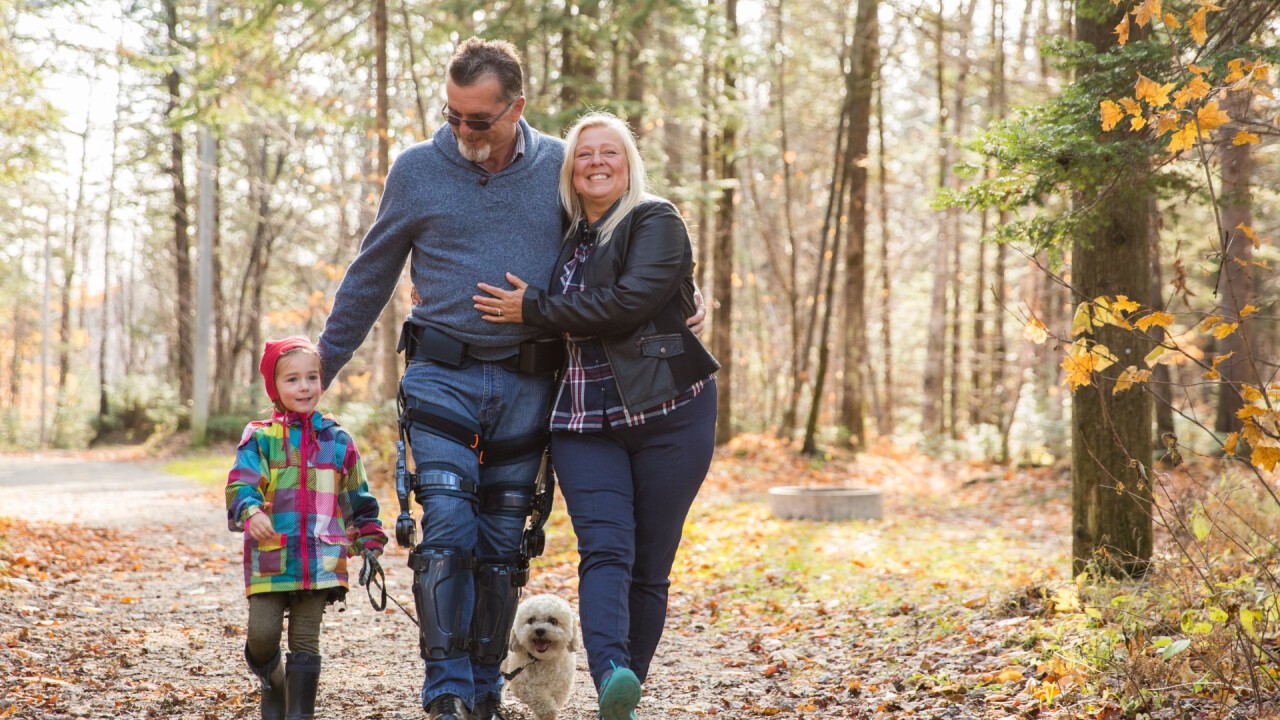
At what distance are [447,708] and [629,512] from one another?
32.4 inches

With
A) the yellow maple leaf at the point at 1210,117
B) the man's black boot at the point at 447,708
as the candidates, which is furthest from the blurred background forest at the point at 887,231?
the man's black boot at the point at 447,708

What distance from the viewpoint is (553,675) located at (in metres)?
4.04

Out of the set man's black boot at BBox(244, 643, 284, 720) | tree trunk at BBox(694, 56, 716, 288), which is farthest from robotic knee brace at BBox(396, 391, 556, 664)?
tree trunk at BBox(694, 56, 716, 288)

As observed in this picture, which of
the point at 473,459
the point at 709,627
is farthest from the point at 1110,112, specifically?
the point at 709,627

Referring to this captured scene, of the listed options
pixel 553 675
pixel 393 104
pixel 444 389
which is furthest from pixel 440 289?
pixel 393 104

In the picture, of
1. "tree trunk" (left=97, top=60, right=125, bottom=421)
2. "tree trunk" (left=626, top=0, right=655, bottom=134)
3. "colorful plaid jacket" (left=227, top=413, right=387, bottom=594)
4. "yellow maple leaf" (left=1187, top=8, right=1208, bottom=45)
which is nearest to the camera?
"yellow maple leaf" (left=1187, top=8, right=1208, bottom=45)

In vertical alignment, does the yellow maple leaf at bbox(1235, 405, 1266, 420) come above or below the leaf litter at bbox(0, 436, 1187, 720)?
above

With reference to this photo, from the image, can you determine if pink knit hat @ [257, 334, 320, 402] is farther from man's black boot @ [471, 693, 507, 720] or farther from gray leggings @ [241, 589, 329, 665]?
man's black boot @ [471, 693, 507, 720]

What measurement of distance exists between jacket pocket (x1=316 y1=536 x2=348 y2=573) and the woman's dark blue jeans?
0.78 m

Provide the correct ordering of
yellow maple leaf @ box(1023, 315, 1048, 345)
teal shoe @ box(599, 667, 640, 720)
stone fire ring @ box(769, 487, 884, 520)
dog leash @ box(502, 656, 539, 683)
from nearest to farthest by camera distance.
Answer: teal shoe @ box(599, 667, 640, 720)
yellow maple leaf @ box(1023, 315, 1048, 345)
dog leash @ box(502, 656, 539, 683)
stone fire ring @ box(769, 487, 884, 520)

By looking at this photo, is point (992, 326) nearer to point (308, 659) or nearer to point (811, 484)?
point (811, 484)

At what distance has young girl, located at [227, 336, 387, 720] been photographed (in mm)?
3344

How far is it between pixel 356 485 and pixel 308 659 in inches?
23.4

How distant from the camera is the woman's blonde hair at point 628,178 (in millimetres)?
3482
